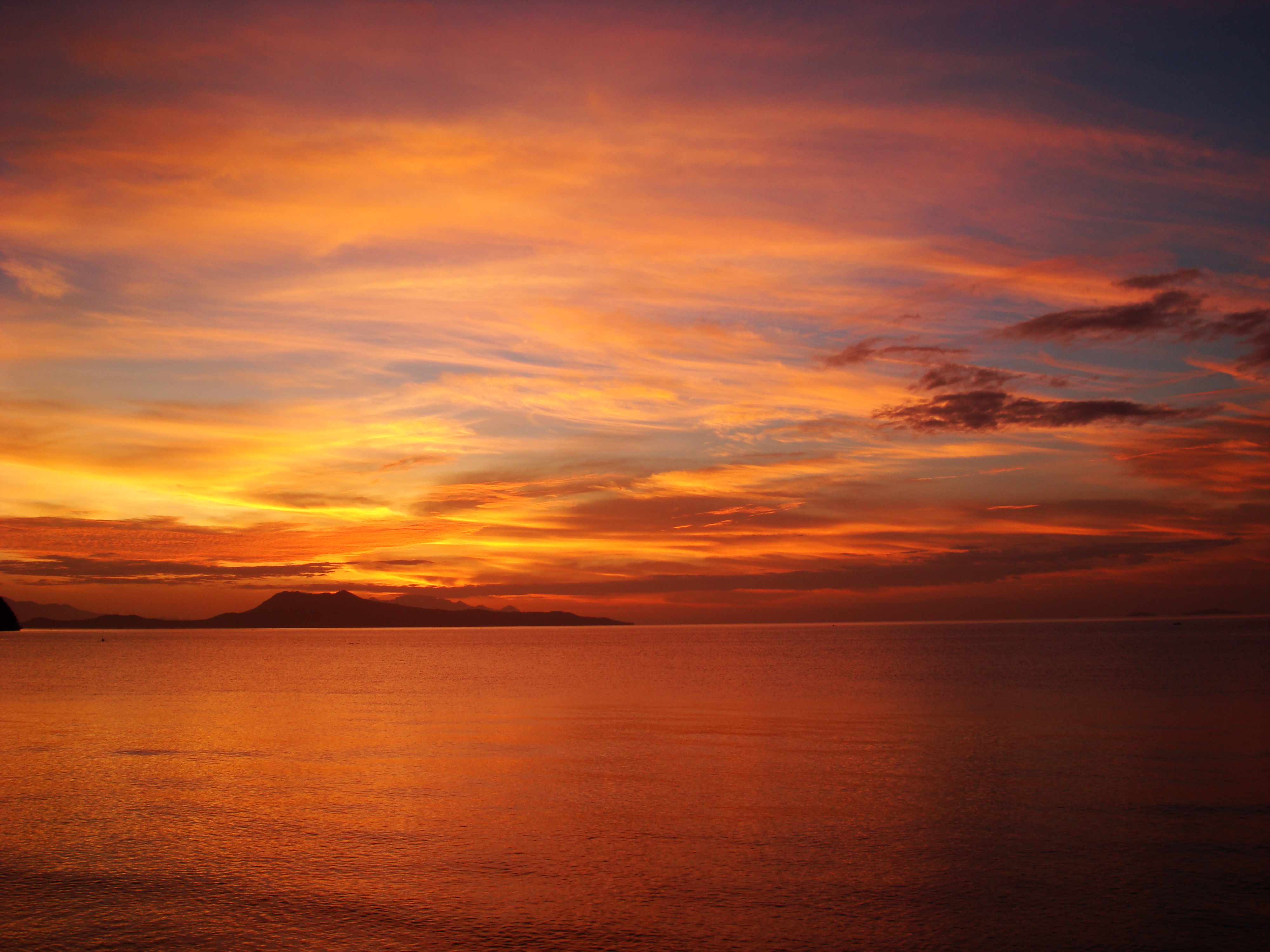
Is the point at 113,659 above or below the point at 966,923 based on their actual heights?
below

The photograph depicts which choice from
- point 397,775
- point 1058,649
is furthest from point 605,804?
point 1058,649

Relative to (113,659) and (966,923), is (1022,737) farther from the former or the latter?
(113,659)

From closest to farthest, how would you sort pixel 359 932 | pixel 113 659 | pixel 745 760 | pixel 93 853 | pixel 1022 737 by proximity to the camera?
pixel 359 932 < pixel 93 853 < pixel 745 760 < pixel 1022 737 < pixel 113 659

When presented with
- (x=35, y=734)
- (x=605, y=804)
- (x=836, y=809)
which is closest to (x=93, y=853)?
(x=605, y=804)

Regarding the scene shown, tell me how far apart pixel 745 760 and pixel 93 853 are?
2066 centimetres

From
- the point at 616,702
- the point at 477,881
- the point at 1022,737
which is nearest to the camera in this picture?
the point at 477,881

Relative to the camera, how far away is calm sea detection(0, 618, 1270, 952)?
52.4 ft

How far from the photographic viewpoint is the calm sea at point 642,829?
629 inches

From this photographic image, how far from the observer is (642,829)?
2241 centimetres

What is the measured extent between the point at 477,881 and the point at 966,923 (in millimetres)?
9667

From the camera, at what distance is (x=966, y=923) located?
1612 centimetres

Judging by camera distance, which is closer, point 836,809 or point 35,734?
point 836,809

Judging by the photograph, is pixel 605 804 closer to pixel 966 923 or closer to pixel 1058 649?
pixel 966 923

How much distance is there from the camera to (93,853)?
20.4 m
